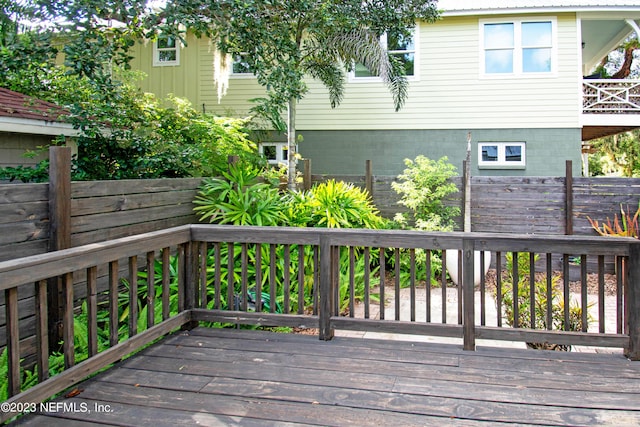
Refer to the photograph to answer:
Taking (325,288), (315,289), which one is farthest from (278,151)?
(325,288)

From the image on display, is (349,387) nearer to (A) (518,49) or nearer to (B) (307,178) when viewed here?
(B) (307,178)

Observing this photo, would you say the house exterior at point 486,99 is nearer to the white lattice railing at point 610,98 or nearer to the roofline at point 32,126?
the white lattice railing at point 610,98

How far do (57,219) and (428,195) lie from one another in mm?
6266

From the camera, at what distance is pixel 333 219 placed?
20.8 ft

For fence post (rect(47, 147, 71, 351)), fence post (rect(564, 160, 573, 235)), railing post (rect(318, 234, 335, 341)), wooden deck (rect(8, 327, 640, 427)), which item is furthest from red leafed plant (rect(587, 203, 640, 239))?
fence post (rect(47, 147, 71, 351))

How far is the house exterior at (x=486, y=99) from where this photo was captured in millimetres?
10992

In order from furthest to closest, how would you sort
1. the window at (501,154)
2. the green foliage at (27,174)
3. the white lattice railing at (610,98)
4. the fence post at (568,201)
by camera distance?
the window at (501,154)
the white lattice railing at (610,98)
the fence post at (568,201)
the green foliage at (27,174)

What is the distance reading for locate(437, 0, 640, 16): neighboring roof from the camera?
34.4ft

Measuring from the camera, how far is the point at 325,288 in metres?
3.64

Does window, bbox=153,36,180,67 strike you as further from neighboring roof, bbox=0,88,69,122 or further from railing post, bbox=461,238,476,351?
railing post, bbox=461,238,476,351

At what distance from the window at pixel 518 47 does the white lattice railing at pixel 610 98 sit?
111 centimetres

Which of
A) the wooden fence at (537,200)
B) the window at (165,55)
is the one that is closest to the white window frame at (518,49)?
the wooden fence at (537,200)

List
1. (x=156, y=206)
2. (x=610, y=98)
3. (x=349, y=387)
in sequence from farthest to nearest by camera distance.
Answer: (x=610, y=98) → (x=156, y=206) → (x=349, y=387)

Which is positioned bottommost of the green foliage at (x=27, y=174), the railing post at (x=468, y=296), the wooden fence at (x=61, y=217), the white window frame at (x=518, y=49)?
the railing post at (x=468, y=296)
